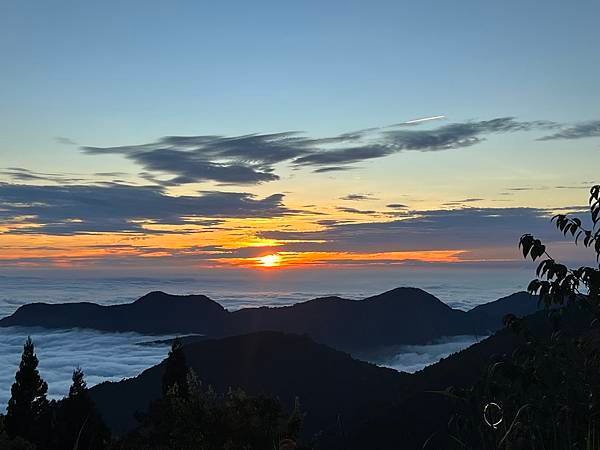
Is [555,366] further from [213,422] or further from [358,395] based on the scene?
[358,395]

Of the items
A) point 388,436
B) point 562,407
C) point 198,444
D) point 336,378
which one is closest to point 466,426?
point 562,407

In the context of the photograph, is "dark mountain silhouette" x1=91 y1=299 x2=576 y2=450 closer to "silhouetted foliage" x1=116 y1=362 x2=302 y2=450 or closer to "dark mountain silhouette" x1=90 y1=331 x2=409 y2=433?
"dark mountain silhouette" x1=90 y1=331 x2=409 y2=433

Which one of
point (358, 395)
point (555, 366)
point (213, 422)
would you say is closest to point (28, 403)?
point (213, 422)

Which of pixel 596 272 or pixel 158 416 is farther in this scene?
pixel 158 416

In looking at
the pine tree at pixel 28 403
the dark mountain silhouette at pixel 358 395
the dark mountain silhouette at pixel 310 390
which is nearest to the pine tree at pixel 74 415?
the pine tree at pixel 28 403

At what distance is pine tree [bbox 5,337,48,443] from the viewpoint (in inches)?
1791

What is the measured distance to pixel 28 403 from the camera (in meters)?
46.8

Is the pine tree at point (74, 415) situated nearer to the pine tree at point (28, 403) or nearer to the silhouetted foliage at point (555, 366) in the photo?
the pine tree at point (28, 403)

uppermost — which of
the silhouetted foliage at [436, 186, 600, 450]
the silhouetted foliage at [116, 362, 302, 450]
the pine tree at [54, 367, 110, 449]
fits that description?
the silhouetted foliage at [436, 186, 600, 450]

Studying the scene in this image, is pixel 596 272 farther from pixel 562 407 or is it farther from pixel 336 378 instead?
pixel 336 378

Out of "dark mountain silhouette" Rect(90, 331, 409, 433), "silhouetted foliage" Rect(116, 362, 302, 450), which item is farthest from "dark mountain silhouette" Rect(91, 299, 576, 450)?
"silhouetted foliage" Rect(116, 362, 302, 450)

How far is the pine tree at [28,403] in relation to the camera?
149 ft

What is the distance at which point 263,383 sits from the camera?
196625mm

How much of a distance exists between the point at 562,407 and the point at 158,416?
24.6 metres
